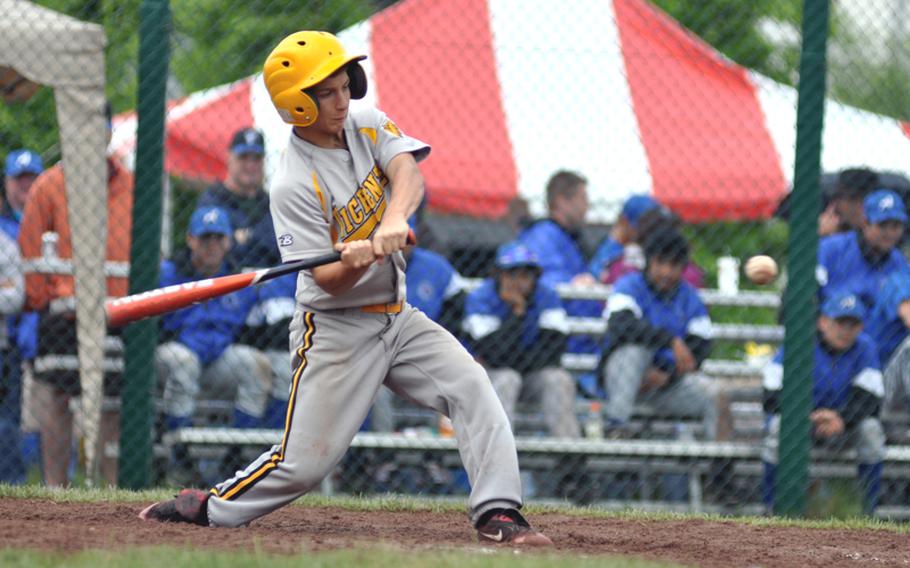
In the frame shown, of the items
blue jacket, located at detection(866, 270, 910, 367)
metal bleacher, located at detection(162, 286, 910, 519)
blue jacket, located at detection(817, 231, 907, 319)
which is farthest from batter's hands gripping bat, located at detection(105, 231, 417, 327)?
blue jacket, located at detection(866, 270, 910, 367)

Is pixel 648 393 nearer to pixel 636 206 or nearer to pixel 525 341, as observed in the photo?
pixel 525 341

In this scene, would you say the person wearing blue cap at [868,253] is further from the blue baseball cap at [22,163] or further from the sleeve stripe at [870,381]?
the blue baseball cap at [22,163]

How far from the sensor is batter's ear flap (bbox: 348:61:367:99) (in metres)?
4.82

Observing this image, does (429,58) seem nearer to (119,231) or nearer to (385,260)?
(119,231)

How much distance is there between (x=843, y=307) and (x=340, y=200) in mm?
3694

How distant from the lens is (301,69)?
15.3 feet

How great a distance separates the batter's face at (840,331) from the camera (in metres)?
7.46

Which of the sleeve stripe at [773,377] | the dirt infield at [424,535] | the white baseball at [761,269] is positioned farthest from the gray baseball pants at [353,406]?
the sleeve stripe at [773,377]

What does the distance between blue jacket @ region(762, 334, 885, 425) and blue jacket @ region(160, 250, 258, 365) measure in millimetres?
2827

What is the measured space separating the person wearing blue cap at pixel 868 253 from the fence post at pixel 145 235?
3632mm

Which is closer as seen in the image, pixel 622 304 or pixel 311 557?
pixel 311 557

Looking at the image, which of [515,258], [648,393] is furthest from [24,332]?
[648,393]

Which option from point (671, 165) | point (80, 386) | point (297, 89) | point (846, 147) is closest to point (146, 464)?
point (80, 386)

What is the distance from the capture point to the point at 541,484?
771 cm
